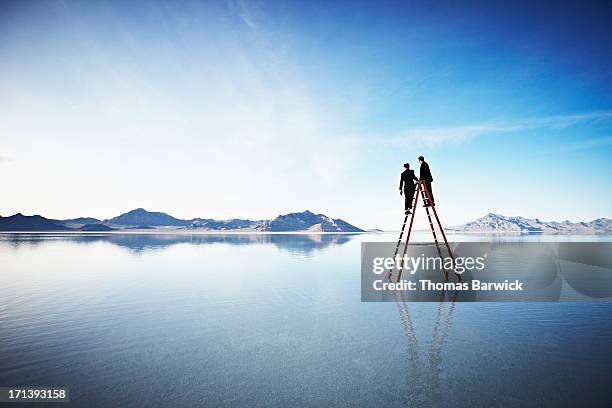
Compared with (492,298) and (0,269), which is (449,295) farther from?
(0,269)

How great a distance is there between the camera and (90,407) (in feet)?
23.3

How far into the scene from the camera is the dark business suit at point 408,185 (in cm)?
1755

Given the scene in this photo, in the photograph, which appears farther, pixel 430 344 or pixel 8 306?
pixel 8 306

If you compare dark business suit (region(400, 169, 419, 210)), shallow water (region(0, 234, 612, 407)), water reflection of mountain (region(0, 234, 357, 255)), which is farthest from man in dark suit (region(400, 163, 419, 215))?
water reflection of mountain (region(0, 234, 357, 255))

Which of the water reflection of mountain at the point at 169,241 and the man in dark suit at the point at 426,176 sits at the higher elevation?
the man in dark suit at the point at 426,176

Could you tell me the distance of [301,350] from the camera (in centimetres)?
1022

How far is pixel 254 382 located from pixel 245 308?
8073 millimetres

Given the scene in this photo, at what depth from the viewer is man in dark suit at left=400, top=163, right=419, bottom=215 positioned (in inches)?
691

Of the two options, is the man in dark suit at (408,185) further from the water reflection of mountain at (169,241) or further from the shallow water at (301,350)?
the water reflection of mountain at (169,241)

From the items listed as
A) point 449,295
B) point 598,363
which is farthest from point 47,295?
point 598,363

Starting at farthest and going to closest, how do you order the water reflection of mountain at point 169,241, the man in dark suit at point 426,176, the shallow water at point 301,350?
1. the water reflection of mountain at point 169,241
2. the man in dark suit at point 426,176
3. the shallow water at point 301,350

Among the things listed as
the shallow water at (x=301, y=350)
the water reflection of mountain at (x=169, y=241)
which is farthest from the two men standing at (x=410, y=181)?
the water reflection of mountain at (x=169, y=241)

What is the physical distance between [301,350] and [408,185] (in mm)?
11331

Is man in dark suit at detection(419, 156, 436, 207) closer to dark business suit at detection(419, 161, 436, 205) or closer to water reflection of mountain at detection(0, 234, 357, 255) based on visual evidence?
dark business suit at detection(419, 161, 436, 205)
